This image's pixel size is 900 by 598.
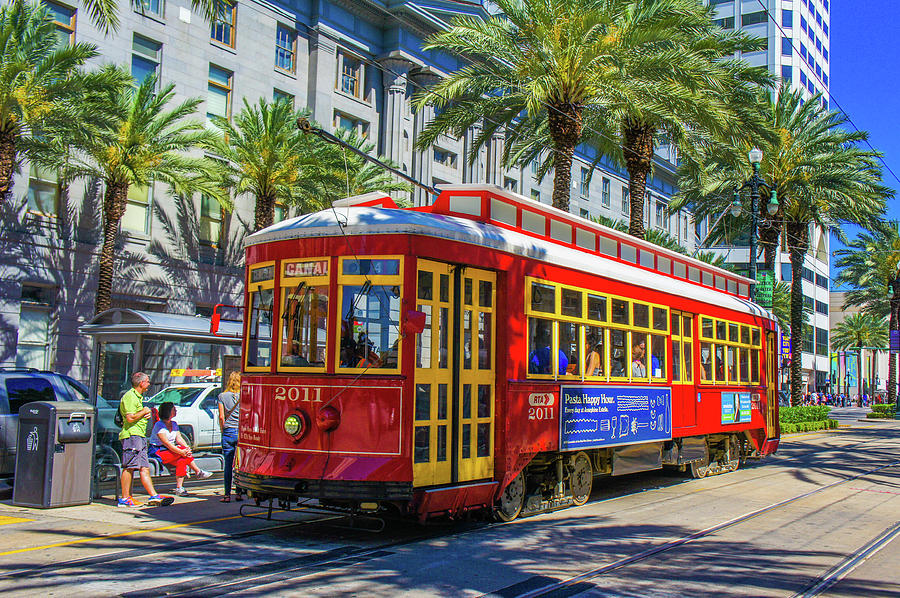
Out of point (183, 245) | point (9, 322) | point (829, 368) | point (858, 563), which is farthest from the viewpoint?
point (829, 368)

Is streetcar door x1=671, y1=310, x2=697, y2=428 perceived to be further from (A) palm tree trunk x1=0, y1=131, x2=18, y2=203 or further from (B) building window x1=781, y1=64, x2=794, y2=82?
(B) building window x1=781, y1=64, x2=794, y2=82

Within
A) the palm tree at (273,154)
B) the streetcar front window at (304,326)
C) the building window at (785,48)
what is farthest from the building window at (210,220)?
the building window at (785,48)

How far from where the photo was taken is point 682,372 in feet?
45.7

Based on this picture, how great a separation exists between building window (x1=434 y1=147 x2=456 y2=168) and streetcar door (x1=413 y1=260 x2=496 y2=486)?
33803 millimetres

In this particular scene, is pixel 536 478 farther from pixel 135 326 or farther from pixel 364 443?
pixel 135 326

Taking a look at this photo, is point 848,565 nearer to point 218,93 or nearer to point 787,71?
point 218,93

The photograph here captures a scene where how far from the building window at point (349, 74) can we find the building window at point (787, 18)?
2227 inches

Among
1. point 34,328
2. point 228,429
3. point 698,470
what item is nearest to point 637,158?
point 698,470

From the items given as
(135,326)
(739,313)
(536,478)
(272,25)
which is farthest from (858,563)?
(272,25)

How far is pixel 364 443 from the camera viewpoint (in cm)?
835

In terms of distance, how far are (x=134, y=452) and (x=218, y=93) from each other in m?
24.0

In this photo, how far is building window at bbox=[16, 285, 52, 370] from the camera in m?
25.6

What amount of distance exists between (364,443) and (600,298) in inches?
179

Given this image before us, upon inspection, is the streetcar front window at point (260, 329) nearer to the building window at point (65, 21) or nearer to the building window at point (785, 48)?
the building window at point (65, 21)
